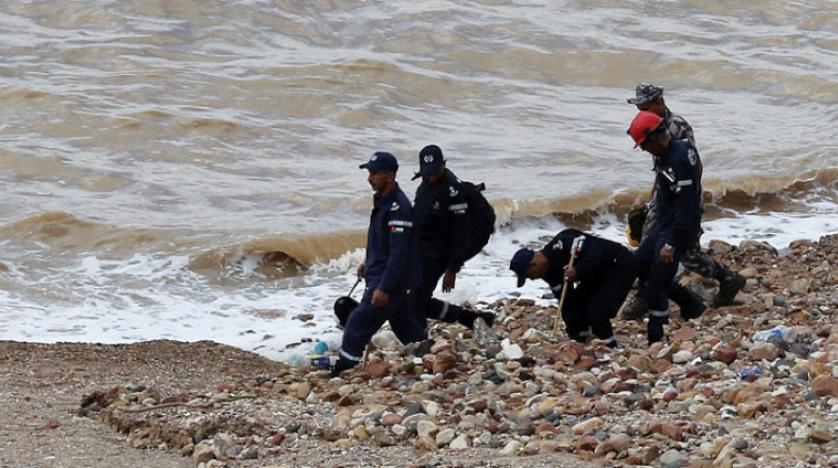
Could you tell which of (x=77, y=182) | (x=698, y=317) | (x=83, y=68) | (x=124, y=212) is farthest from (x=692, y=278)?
(x=83, y=68)

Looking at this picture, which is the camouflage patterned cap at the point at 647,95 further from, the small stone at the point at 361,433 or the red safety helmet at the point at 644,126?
the small stone at the point at 361,433

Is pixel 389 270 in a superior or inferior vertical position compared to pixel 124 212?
superior

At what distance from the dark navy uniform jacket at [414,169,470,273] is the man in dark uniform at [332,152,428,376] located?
61 centimetres

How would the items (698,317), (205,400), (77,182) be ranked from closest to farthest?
(205,400) < (698,317) < (77,182)

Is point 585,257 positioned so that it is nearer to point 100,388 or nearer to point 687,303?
point 687,303

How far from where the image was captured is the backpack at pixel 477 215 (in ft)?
34.4

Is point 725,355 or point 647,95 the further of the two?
point 647,95

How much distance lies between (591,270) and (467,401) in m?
1.93

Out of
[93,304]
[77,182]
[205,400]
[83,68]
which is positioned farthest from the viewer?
[83,68]

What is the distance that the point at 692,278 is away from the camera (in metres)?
12.4

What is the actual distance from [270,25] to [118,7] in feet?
9.93

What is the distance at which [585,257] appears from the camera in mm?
10062

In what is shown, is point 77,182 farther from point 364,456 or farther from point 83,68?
point 364,456

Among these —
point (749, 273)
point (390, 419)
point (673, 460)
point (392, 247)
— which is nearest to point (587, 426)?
point (673, 460)
